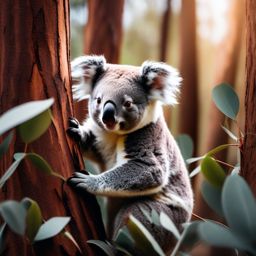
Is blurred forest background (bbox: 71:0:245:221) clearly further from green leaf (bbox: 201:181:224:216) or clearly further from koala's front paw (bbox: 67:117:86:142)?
green leaf (bbox: 201:181:224:216)

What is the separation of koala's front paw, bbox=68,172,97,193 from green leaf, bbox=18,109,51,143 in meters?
0.47

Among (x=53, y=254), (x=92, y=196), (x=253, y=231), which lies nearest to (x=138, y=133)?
(x=92, y=196)

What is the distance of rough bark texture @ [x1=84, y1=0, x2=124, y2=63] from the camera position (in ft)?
15.5

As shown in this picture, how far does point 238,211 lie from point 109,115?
125 cm

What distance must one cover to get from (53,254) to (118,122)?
2.98 ft

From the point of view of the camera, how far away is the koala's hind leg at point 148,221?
2.42 m

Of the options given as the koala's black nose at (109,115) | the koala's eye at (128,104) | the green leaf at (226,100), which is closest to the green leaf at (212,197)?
the green leaf at (226,100)

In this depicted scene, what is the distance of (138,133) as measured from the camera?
269 cm

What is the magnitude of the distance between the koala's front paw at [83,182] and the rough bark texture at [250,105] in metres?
0.59

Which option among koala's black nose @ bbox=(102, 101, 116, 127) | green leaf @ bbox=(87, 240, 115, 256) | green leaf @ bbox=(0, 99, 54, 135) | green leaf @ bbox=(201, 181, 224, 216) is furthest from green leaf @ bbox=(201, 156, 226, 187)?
koala's black nose @ bbox=(102, 101, 116, 127)

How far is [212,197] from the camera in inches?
61.6

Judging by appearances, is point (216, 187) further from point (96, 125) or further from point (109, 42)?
point (109, 42)

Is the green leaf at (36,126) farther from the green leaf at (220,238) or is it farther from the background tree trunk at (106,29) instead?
the background tree trunk at (106,29)

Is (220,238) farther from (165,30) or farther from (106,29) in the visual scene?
(165,30)
